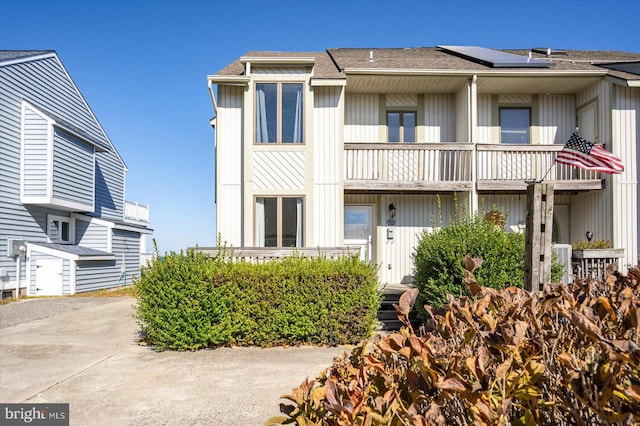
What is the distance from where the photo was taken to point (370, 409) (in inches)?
60.7

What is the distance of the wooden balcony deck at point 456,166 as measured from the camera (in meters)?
11.4

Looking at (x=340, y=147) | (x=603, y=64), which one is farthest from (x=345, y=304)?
(x=603, y=64)

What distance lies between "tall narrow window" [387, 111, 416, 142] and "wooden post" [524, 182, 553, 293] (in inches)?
339

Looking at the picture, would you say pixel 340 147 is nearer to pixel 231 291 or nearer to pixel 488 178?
pixel 488 178

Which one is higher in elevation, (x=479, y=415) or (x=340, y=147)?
(x=340, y=147)

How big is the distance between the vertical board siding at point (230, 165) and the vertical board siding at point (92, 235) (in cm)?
1159

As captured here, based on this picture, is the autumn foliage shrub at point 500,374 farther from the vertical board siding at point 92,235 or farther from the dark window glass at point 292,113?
the vertical board siding at point 92,235

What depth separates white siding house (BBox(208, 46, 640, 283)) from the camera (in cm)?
1095

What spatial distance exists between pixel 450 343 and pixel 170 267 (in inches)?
245

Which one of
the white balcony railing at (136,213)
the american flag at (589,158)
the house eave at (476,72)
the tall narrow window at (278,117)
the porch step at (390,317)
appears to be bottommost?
the porch step at (390,317)

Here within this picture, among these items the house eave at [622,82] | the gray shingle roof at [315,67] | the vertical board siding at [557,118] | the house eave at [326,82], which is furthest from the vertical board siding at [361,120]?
the house eave at [622,82]

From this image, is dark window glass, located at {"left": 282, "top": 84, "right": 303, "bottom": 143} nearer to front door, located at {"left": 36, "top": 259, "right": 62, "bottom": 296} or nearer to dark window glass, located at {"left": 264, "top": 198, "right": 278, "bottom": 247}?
dark window glass, located at {"left": 264, "top": 198, "right": 278, "bottom": 247}

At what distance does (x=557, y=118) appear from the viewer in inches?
502

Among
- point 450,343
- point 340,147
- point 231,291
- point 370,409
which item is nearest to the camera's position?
point 370,409
